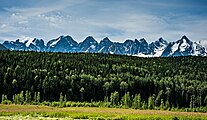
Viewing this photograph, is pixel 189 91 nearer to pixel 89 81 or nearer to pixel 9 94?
pixel 89 81

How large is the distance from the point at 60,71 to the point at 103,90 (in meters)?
25.9

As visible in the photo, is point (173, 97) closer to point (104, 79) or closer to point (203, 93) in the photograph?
point (203, 93)

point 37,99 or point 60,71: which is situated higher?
point 60,71

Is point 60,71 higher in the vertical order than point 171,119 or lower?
higher

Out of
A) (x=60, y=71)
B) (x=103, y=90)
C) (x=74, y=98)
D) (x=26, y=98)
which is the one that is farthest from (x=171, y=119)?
(x=60, y=71)

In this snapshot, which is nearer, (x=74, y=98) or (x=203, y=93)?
(x=74, y=98)

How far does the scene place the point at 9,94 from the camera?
524 feet

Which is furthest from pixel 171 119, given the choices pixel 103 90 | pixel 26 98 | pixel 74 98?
pixel 103 90

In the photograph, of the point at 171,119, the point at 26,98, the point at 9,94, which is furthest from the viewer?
the point at 9,94

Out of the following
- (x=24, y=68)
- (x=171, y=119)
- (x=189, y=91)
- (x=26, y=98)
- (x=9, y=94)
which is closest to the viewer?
(x=171, y=119)

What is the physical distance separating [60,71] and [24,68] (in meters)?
20.5

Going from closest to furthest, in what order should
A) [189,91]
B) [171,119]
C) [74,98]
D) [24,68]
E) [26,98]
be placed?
[171,119]
[26,98]
[74,98]
[24,68]
[189,91]

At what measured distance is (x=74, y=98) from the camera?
170 m

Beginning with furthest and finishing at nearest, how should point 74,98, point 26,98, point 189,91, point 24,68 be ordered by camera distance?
point 189,91
point 24,68
point 74,98
point 26,98
